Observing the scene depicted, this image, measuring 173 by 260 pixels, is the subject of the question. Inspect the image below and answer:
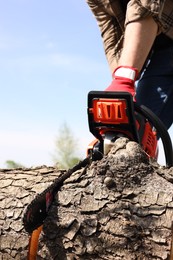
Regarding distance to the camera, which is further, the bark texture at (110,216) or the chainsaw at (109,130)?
the chainsaw at (109,130)

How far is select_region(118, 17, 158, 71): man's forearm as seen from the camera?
8.16ft

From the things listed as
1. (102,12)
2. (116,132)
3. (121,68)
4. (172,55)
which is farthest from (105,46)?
(116,132)

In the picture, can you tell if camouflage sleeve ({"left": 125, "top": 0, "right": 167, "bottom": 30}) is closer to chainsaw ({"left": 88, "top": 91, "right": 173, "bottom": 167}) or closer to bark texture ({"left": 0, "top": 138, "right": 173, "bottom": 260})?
chainsaw ({"left": 88, "top": 91, "right": 173, "bottom": 167})

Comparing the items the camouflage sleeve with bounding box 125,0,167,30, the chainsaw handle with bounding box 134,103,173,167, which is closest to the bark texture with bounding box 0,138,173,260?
the chainsaw handle with bounding box 134,103,173,167

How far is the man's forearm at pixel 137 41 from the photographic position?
249cm

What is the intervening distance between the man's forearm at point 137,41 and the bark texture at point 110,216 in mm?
694

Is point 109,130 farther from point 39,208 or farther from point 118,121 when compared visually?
point 39,208

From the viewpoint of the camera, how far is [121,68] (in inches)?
99.0

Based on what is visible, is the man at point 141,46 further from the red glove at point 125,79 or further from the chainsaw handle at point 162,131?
the chainsaw handle at point 162,131

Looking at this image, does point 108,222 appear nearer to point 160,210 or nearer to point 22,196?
point 160,210

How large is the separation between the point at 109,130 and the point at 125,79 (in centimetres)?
34

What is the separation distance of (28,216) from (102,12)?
1.76 meters

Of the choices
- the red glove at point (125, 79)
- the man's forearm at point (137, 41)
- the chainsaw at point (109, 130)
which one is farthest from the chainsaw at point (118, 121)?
the man's forearm at point (137, 41)

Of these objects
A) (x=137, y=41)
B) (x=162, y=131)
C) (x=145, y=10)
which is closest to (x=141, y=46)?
(x=137, y=41)
